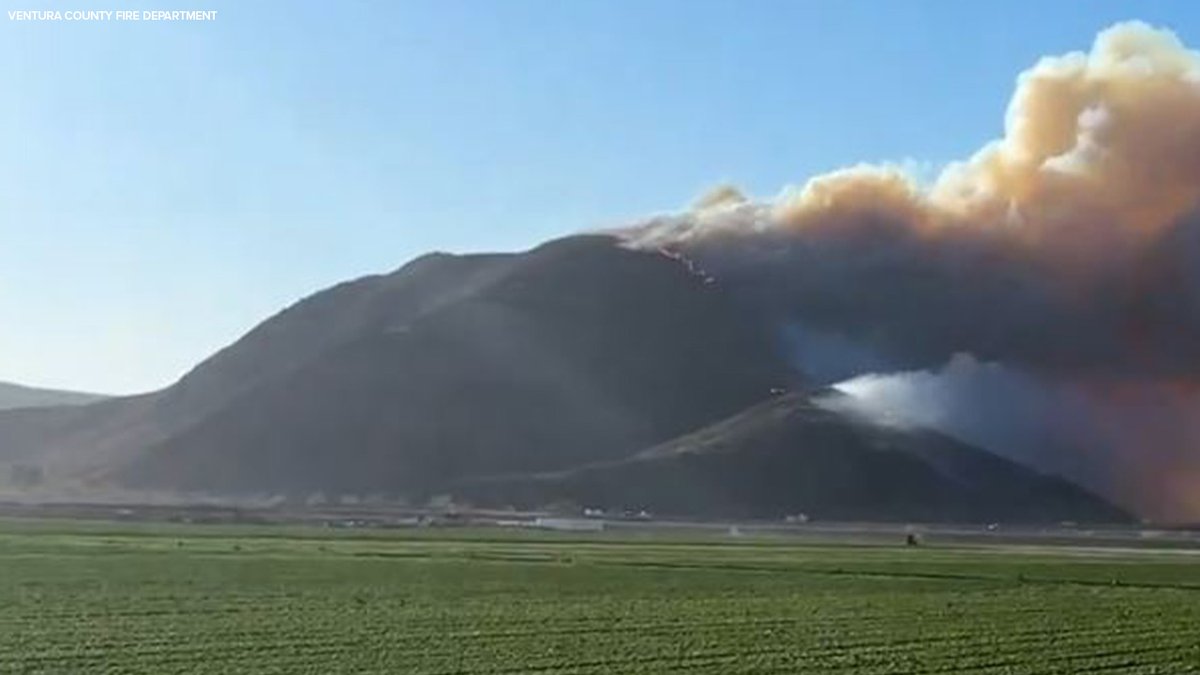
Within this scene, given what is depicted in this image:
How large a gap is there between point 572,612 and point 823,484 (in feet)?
486

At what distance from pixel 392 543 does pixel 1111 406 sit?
12336cm

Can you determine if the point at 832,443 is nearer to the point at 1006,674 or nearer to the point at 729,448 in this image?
the point at 729,448

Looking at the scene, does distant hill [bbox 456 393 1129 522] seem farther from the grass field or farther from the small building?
the grass field

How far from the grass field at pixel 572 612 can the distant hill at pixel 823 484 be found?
105 meters

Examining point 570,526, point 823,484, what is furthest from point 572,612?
point 823,484

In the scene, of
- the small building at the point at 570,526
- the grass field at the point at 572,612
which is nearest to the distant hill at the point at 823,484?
the small building at the point at 570,526

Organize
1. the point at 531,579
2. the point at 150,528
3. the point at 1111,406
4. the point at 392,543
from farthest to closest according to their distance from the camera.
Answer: the point at 1111,406 → the point at 150,528 → the point at 392,543 → the point at 531,579

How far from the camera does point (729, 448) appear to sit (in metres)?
199

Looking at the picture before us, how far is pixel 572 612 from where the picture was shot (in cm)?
4356

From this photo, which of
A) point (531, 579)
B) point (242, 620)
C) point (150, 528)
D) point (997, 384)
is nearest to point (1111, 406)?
point (997, 384)

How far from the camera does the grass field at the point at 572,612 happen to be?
32531 mm

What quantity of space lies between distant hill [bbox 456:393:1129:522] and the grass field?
10470 centimetres

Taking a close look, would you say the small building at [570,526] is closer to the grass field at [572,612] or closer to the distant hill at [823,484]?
the grass field at [572,612]

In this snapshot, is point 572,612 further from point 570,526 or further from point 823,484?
point 823,484
